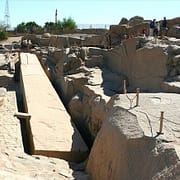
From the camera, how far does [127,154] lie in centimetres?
545

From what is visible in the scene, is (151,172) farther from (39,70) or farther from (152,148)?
(39,70)

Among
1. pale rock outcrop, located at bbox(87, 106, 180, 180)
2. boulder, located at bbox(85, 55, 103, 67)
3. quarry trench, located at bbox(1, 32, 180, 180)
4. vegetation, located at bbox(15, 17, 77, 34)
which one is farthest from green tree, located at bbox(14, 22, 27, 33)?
pale rock outcrop, located at bbox(87, 106, 180, 180)

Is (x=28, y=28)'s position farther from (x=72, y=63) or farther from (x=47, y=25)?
(x=72, y=63)

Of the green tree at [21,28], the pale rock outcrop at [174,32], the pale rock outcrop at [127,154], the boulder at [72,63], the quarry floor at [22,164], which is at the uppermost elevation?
the green tree at [21,28]

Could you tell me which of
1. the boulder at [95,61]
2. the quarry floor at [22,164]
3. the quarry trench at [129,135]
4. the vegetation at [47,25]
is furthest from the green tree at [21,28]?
the quarry floor at [22,164]

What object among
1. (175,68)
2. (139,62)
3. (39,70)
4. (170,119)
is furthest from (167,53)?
(39,70)

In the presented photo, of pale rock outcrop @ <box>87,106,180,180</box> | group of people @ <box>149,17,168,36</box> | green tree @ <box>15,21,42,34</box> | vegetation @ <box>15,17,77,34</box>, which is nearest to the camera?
pale rock outcrop @ <box>87,106,180,180</box>

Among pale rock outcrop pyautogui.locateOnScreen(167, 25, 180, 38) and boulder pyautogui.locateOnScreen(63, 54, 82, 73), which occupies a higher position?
pale rock outcrop pyautogui.locateOnScreen(167, 25, 180, 38)

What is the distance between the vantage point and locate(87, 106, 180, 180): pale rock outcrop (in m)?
4.67

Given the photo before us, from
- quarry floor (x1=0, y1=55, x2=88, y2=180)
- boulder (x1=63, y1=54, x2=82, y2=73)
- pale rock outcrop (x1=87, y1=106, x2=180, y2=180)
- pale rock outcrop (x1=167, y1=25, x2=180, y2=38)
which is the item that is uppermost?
pale rock outcrop (x1=167, y1=25, x2=180, y2=38)

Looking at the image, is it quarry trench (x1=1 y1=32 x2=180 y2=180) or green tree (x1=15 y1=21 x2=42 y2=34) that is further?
green tree (x1=15 y1=21 x2=42 y2=34)

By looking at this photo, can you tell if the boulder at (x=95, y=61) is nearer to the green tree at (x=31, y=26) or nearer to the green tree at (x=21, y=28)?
the green tree at (x=31, y=26)

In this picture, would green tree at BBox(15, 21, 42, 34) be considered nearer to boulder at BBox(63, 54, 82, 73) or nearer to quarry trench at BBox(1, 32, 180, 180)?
boulder at BBox(63, 54, 82, 73)

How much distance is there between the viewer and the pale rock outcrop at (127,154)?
4668 mm
